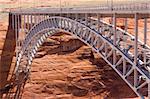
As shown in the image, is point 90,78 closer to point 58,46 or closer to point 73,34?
point 58,46

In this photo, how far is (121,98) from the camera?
34.1 metres

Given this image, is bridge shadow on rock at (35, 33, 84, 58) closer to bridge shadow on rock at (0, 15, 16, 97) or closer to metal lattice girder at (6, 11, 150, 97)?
bridge shadow on rock at (0, 15, 16, 97)

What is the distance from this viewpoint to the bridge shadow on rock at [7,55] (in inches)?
1359

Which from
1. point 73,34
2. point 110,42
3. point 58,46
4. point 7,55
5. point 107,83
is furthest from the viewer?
point 58,46

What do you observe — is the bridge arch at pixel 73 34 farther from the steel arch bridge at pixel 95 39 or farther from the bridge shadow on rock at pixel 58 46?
the bridge shadow on rock at pixel 58 46

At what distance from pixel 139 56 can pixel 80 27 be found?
469 centimetres

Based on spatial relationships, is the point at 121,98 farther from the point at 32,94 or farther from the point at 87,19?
the point at 87,19

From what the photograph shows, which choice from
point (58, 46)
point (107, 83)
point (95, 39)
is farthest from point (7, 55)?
point (95, 39)

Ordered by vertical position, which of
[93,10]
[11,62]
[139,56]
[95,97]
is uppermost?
[93,10]

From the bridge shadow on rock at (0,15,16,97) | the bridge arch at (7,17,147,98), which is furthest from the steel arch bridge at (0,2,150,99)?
the bridge shadow on rock at (0,15,16,97)

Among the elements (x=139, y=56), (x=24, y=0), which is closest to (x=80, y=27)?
(x=139, y=56)

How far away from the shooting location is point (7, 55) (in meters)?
34.9

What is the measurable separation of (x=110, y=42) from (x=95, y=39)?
2325mm

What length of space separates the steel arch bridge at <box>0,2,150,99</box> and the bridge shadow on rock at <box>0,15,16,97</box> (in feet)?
1.27
